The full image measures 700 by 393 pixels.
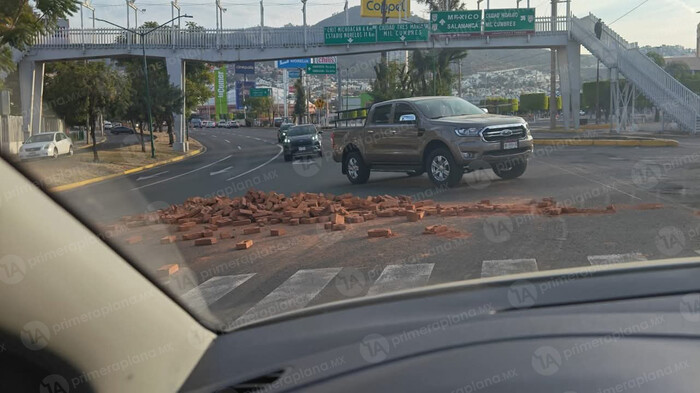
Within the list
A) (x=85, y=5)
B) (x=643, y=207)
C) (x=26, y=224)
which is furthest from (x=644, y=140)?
(x=26, y=224)

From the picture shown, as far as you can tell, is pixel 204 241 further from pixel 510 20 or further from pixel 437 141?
pixel 510 20

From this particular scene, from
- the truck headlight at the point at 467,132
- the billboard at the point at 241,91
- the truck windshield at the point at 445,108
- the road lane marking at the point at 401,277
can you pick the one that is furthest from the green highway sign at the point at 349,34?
the billboard at the point at 241,91

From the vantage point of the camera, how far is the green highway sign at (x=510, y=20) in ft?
A: 141

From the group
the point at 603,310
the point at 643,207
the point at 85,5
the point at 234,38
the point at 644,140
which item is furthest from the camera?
the point at 234,38

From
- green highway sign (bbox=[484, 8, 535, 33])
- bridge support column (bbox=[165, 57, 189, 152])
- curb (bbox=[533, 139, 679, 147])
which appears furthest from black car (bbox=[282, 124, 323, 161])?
green highway sign (bbox=[484, 8, 535, 33])

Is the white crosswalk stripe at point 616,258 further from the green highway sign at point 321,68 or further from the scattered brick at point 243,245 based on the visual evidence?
the green highway sign at point 321,68

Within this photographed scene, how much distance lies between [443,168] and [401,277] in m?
8.15

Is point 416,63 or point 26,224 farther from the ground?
point 416,63

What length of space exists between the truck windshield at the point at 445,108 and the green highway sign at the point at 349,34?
91.4 ft

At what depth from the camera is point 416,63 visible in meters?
57.2

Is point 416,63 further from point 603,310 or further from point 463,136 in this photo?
point 603,310

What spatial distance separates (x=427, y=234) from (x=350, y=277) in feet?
8.02

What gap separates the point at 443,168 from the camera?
14859 mm

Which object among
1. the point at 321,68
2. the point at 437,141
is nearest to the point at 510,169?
Answer: the point at 437,141
